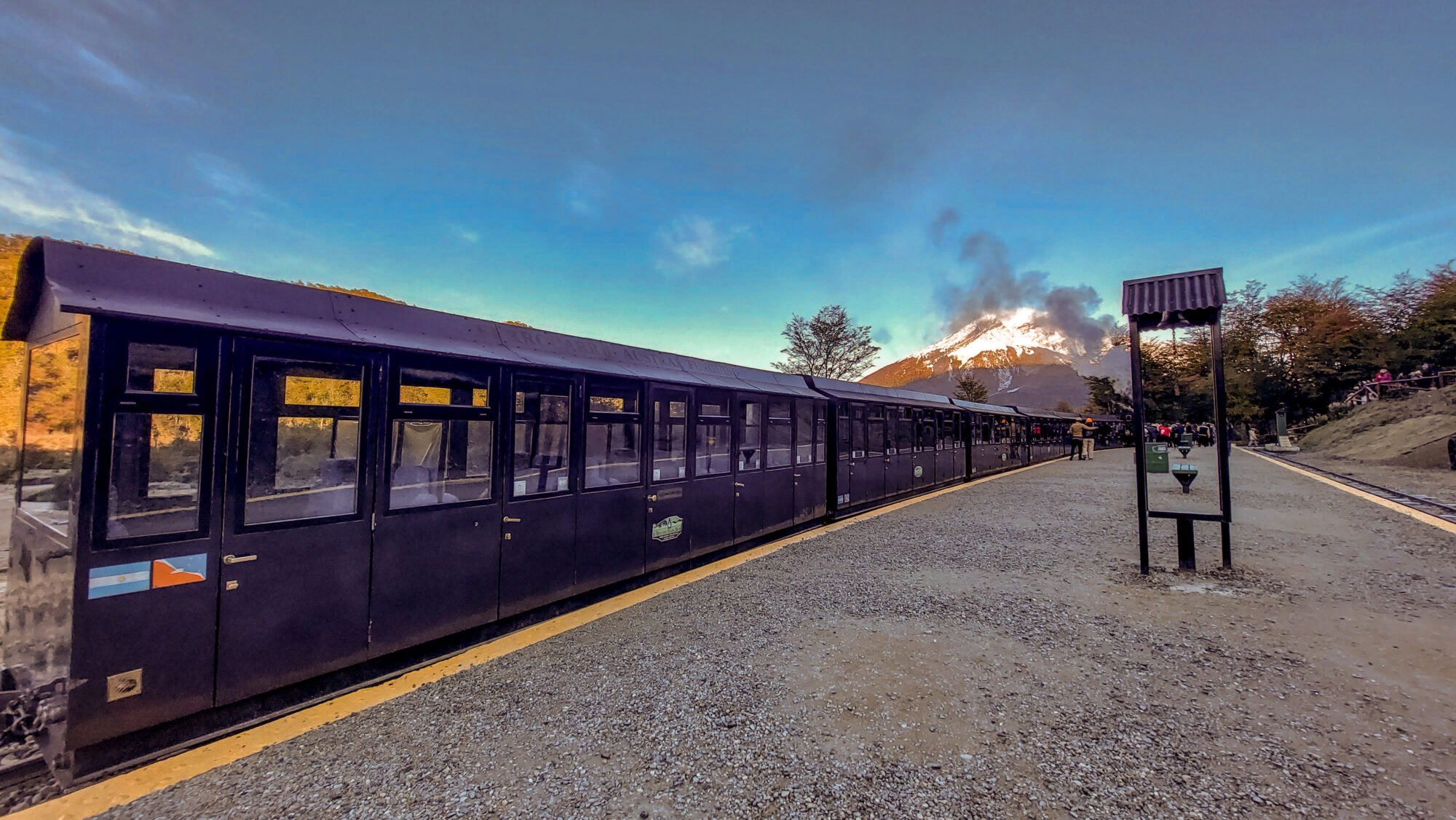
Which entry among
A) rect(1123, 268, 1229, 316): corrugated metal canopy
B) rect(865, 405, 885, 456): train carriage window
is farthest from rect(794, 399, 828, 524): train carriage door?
rect(1123, 268, 1229, 316): corrugated metal canopy

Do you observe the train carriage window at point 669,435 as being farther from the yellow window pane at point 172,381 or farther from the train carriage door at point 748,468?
the yellow window pane at point 172,381

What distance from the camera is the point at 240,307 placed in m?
3.61

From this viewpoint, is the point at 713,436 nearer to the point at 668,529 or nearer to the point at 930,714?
the point at 668,529

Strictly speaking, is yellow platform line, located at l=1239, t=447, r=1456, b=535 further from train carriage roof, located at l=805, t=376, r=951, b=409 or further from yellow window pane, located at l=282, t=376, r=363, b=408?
yellow window pane, located at l=282, t=376, r=363, b=408

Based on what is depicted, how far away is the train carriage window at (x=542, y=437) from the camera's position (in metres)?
5.27

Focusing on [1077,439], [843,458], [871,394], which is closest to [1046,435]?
[1077,439]

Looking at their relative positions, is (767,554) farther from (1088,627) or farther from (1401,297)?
(1401,297)

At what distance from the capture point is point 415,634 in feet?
13.8

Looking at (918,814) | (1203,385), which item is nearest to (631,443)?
(918,814)

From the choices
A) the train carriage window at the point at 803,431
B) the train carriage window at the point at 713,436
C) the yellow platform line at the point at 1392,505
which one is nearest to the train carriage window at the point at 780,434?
the train carriage window at the point at 803,431

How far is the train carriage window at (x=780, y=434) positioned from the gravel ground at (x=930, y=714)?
117 inches

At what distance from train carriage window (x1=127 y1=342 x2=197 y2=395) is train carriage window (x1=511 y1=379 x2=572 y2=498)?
7.40 ft

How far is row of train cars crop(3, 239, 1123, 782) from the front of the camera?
9.56ft

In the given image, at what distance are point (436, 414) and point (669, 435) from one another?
3074 mm
